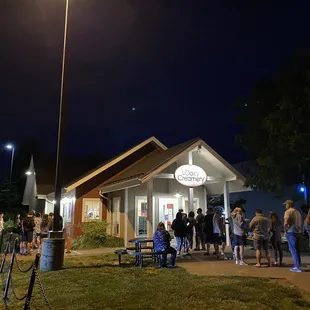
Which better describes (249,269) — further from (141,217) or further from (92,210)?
(92,210)

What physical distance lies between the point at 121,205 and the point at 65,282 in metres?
10.0

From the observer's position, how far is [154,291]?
6934 millimetres

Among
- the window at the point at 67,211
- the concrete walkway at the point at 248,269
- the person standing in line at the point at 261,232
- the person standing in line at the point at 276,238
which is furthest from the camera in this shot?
the window at the point at 67,211

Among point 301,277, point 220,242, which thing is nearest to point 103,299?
point 301,277

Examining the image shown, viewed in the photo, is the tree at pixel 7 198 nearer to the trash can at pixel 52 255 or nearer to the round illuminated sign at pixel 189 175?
the round illuminated sign at pixel 189 175

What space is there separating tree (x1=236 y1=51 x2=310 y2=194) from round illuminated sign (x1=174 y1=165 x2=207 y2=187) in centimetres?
669

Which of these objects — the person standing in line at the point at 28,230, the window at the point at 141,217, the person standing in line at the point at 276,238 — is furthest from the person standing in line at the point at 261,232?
the person standing in line at the point at 28,230

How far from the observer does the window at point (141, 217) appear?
17312 millimetres

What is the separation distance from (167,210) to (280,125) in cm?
824

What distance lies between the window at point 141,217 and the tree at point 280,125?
673cm

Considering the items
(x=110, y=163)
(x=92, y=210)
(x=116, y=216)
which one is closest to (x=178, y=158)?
(x=116, y=216)

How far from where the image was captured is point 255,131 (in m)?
24.1

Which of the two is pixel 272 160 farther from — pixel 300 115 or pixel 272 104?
pixel 272 104

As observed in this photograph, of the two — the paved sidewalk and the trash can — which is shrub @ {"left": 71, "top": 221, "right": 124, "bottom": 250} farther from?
the trash can
